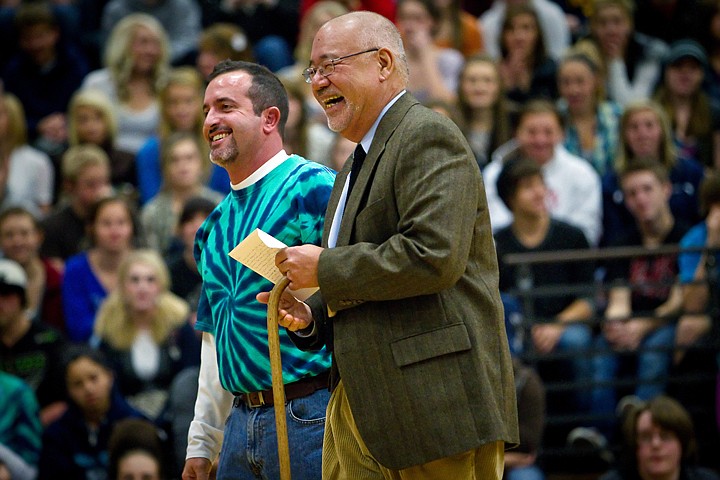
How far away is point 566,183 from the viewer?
344 inches

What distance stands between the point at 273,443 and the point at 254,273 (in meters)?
0.57

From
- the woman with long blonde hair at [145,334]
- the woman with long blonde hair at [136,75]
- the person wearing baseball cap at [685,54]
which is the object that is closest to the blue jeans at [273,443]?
the woman with long blonde hair at [145,334]

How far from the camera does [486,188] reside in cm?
853

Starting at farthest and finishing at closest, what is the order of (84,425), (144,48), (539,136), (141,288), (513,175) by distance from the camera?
(144,48), (539,136), (513,175), (141,288), (84,425)

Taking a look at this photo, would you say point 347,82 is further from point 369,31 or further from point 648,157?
point 648,157

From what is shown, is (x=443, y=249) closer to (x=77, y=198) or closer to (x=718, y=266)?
(x=718, y=266)

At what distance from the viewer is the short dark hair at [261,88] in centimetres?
440

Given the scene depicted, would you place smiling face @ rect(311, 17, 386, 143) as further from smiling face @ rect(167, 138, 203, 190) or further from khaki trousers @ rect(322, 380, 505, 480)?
smiling face @ rect(167, 138, 203, 190)

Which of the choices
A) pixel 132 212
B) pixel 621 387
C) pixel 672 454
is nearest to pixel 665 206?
pixel 621 387

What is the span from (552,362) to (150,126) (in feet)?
12.4

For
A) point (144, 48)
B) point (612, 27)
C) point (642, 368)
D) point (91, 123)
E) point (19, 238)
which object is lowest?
point (642, 368)

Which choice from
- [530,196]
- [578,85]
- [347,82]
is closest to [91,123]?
[530,196]

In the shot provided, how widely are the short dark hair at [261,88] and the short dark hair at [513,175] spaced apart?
3699 mm

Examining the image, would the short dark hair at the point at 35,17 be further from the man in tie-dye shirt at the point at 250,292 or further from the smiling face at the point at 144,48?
the man in tie-dye shirt at the point at 250,292
